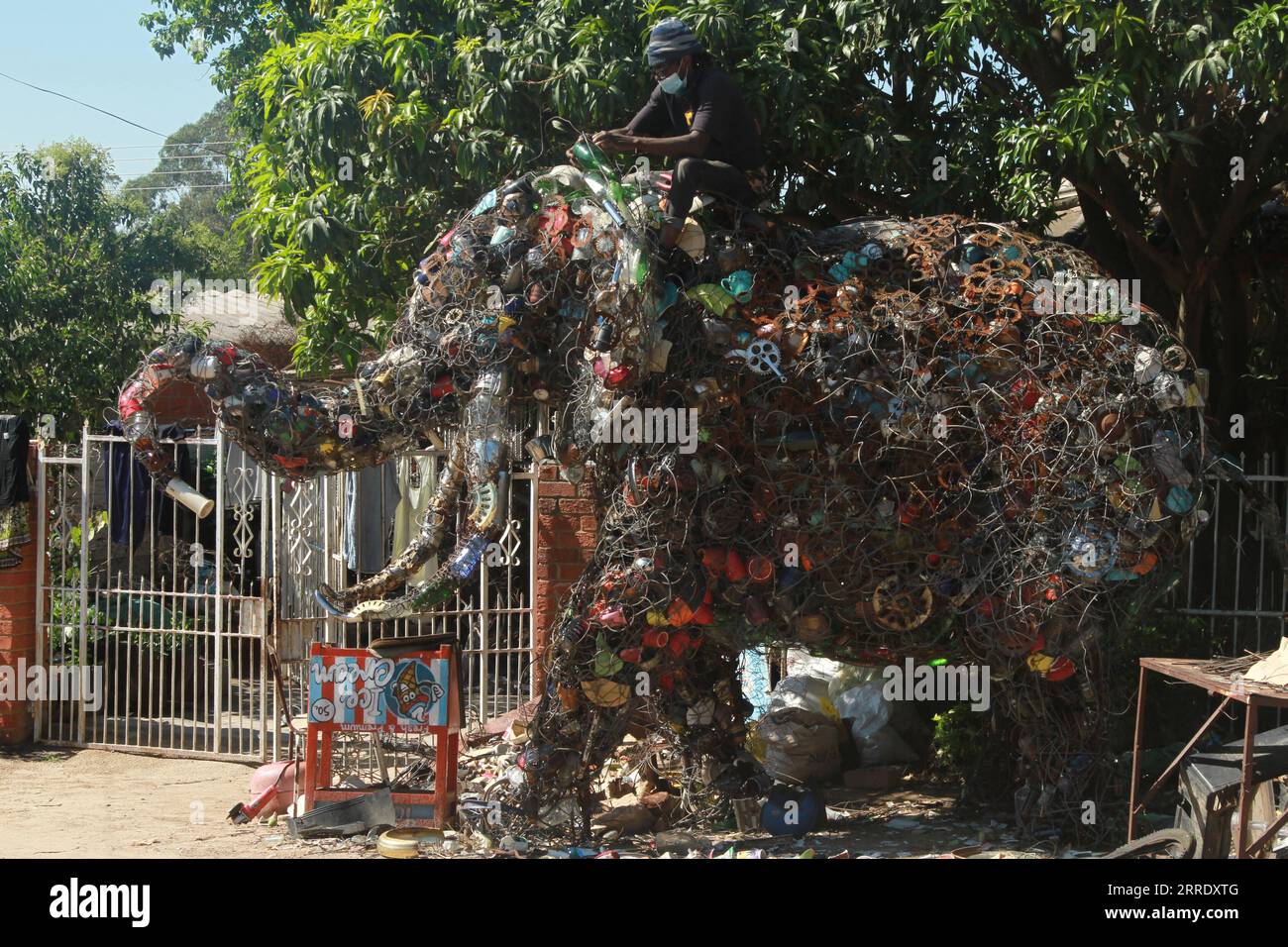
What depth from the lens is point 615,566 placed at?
6.14 m

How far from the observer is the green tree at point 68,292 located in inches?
475

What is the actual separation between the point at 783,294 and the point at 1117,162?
3.26 metres

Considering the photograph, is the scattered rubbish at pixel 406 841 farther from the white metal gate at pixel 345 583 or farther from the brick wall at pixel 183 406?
the brick wall at pixel 183 406

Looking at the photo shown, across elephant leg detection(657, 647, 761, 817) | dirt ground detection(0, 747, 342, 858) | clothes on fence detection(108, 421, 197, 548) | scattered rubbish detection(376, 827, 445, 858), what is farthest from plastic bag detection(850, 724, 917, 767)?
clothes on fence detection(108, 421, 197, 548)

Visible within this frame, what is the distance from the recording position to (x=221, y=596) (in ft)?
27.4

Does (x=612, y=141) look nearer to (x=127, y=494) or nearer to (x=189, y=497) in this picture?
(x=189, y=497)

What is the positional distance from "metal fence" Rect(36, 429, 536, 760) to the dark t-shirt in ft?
8.88

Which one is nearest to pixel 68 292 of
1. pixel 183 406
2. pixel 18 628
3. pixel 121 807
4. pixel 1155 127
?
pixel 183 406

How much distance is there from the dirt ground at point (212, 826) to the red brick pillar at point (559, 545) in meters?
1.70

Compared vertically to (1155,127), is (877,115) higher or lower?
higher

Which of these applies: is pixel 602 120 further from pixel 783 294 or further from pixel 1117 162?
pixel 1117 162

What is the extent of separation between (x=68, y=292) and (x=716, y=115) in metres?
8.36

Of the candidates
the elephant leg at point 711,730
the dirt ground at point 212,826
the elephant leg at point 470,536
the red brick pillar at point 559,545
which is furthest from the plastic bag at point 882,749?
the elephant leg at point 470,536
